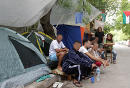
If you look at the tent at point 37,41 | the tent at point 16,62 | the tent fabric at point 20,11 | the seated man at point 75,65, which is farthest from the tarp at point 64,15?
the tent at point 16,62

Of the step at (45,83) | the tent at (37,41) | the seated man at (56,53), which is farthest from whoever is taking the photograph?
the tent at (37,41)

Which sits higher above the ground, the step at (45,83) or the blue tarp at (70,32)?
the blue tarp at (70,32)

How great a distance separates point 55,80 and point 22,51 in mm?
1348

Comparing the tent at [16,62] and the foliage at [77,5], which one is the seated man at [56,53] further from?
the foliage at [77,5]

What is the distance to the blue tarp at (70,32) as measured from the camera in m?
10.8

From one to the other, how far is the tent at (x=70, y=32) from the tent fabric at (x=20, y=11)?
223 inches

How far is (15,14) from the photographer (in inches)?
183

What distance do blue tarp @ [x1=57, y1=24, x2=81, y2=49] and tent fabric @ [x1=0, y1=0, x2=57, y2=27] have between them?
18.6ft

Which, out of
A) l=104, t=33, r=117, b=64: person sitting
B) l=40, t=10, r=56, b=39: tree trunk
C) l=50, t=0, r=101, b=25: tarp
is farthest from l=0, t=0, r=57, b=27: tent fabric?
l=104, t=33, r=117, b=64: person sitting

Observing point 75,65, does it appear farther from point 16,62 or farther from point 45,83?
point 16,62

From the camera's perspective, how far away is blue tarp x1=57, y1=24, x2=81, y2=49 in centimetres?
1080

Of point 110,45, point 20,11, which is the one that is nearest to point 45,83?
point 20,11

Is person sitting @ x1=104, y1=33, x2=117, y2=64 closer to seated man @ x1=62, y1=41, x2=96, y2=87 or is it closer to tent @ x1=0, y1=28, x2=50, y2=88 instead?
seated man @ x1=62, y1=41, x2=96, y2=87

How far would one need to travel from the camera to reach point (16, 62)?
4387 mm
